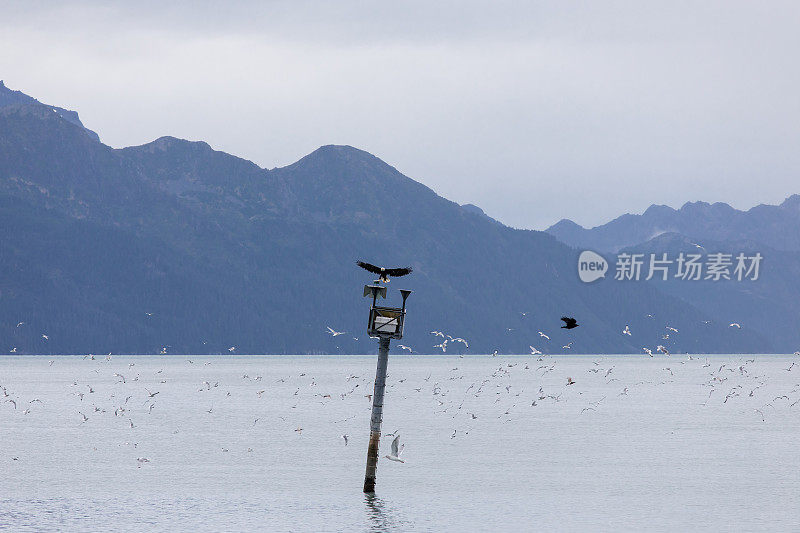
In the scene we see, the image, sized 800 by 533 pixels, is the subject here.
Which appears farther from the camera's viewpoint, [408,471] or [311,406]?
[311,406]

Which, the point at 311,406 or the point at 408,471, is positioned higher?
the point at 408,471

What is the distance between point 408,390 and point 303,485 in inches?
4959

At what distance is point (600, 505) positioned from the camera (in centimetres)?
4994

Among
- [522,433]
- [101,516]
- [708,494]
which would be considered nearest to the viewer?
[101,516]

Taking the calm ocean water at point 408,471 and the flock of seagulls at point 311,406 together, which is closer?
the calm ocean water at point 408,471

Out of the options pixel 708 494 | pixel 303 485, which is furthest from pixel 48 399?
pixel 708 494

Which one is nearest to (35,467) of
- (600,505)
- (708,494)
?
(600,505)

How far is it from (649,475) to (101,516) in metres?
31.4

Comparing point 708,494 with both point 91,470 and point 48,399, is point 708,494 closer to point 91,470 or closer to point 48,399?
point 91,470

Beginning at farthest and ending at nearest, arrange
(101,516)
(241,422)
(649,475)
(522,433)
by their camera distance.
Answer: (241,422), (522,433), (649,475), (101,516)

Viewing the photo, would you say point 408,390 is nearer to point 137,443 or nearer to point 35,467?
point 137,443

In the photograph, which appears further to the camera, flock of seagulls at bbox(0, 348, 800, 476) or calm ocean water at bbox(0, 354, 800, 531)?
flock of seagulls at bbox(0, 348, 800, 476)

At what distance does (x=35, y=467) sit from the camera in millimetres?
63875

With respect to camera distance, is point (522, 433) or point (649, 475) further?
point (522, 433)
